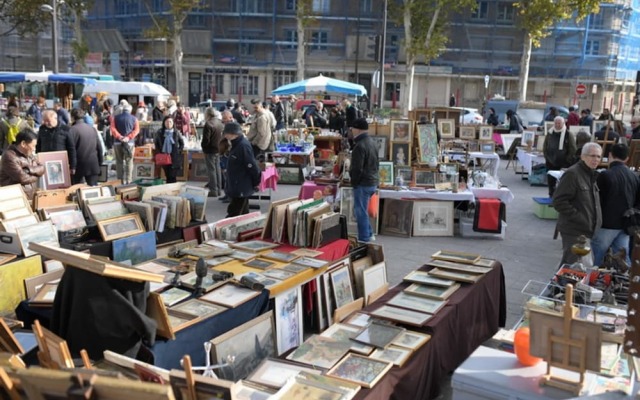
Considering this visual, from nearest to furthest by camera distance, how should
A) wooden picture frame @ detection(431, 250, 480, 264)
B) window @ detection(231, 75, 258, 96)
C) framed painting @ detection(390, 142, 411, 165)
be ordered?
wooden picture frame @ detection(431, 250, 480, 264) → framed painting @ detection(390, 142, 411, 165) → window @ detection(231, 75, 258, 96)

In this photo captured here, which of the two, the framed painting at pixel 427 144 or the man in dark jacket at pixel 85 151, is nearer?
the man in dark jacket at pixel 85 151

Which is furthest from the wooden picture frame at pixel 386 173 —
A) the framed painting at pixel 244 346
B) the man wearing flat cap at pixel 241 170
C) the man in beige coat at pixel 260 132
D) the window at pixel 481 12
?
the window at pixel 481 12

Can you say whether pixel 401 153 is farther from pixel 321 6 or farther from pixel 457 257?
pixel 321 6

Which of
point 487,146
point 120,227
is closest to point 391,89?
point 487,146

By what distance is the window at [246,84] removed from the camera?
36.9 metres

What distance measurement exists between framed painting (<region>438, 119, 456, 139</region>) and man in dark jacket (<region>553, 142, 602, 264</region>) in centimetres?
666

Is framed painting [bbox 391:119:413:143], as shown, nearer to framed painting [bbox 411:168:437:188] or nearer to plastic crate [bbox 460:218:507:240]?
framed painting [bbox 411:168:437:188]

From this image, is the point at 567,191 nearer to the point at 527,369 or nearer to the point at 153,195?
the point at 527,369

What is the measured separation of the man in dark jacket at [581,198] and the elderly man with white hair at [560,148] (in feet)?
17.7

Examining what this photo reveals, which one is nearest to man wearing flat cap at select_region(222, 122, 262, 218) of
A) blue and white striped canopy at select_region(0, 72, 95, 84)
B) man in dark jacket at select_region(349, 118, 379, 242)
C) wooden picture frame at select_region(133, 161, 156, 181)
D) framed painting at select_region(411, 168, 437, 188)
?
man in dark jacket at select_region(349, 118, 379, 242)

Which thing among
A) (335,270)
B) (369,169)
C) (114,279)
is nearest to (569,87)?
(369,169)

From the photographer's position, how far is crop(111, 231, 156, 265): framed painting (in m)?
4.91

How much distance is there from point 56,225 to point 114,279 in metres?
2.35

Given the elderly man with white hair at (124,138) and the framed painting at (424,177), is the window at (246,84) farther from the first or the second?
the framed painting at (424,177)
